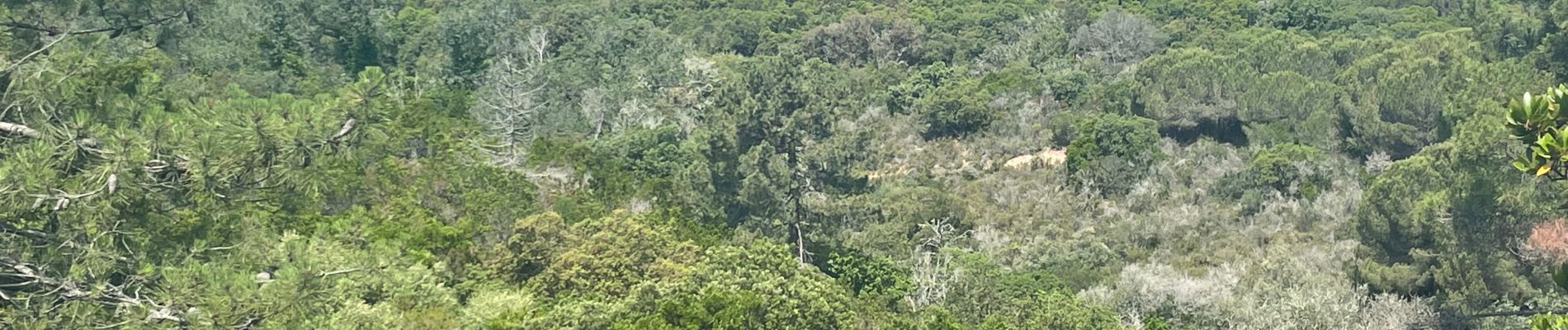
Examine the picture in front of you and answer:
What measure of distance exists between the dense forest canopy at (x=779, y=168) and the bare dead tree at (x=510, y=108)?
17 cm

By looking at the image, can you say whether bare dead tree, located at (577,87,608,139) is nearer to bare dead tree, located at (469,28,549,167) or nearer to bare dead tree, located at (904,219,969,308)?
bare dead tree, located at (469,28,549,167)

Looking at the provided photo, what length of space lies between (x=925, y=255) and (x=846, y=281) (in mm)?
3101

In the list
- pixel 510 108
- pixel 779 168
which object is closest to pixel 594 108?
pixel 510 108

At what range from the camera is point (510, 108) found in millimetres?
36500

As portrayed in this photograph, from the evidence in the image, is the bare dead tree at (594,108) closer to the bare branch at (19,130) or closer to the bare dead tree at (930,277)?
the bare dead tree at (930,277)

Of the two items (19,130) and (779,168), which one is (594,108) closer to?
(779,168)

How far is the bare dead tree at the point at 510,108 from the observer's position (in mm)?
32094

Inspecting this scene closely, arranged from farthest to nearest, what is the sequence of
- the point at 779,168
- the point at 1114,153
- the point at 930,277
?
the point at 1114,153 < the point at 779,168 < the point at 930,277

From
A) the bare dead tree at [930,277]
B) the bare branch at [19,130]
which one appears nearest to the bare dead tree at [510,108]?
the bare dead tree at [930,277]

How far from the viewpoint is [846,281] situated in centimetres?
2308

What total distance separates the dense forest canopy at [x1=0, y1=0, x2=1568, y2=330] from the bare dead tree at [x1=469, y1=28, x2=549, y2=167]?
175mm

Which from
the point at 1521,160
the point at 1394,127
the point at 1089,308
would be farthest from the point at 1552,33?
the point at 1521,160

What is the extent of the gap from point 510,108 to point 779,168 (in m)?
8.73

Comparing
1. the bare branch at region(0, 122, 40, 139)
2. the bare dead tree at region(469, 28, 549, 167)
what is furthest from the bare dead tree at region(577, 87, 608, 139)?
the bare branch at region(0, 122, 40, 139)
